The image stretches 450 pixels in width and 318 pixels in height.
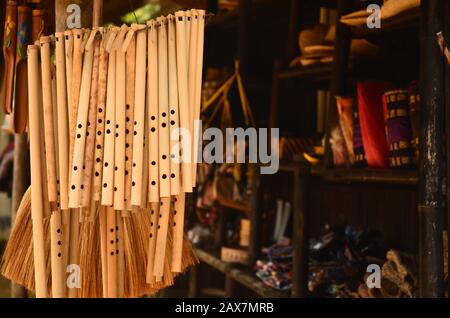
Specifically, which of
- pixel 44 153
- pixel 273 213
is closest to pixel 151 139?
pixel 44 153

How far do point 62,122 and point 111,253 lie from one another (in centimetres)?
38

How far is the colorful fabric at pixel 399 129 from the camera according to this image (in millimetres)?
2010

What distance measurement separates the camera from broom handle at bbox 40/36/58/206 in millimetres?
Result: 1564

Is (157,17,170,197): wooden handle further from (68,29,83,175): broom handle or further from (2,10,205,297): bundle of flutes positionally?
(68,29,83,175): broom handle

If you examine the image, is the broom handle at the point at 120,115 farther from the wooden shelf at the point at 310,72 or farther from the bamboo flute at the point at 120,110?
the wooden shelf at the point at 310,72

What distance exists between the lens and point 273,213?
358 centimetres

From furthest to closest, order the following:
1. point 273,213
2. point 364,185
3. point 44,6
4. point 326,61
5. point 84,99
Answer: point 273,213, point 364,185, point 326,61, point 44,6, point 84,99

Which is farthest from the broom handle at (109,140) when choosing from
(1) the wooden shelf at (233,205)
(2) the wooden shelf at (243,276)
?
(1) the wooden shelf at (233,205)

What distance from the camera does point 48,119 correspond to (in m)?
1.57

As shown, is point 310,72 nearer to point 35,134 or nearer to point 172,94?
point 172,94

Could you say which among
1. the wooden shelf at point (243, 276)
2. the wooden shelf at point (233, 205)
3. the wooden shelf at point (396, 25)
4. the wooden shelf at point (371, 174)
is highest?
the wooden shelf at point (396, 25)

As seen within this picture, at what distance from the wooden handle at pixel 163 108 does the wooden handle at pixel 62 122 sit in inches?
9.1

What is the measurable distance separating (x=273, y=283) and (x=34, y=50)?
1.68 m

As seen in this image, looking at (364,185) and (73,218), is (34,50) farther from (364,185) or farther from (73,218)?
(364,185)
